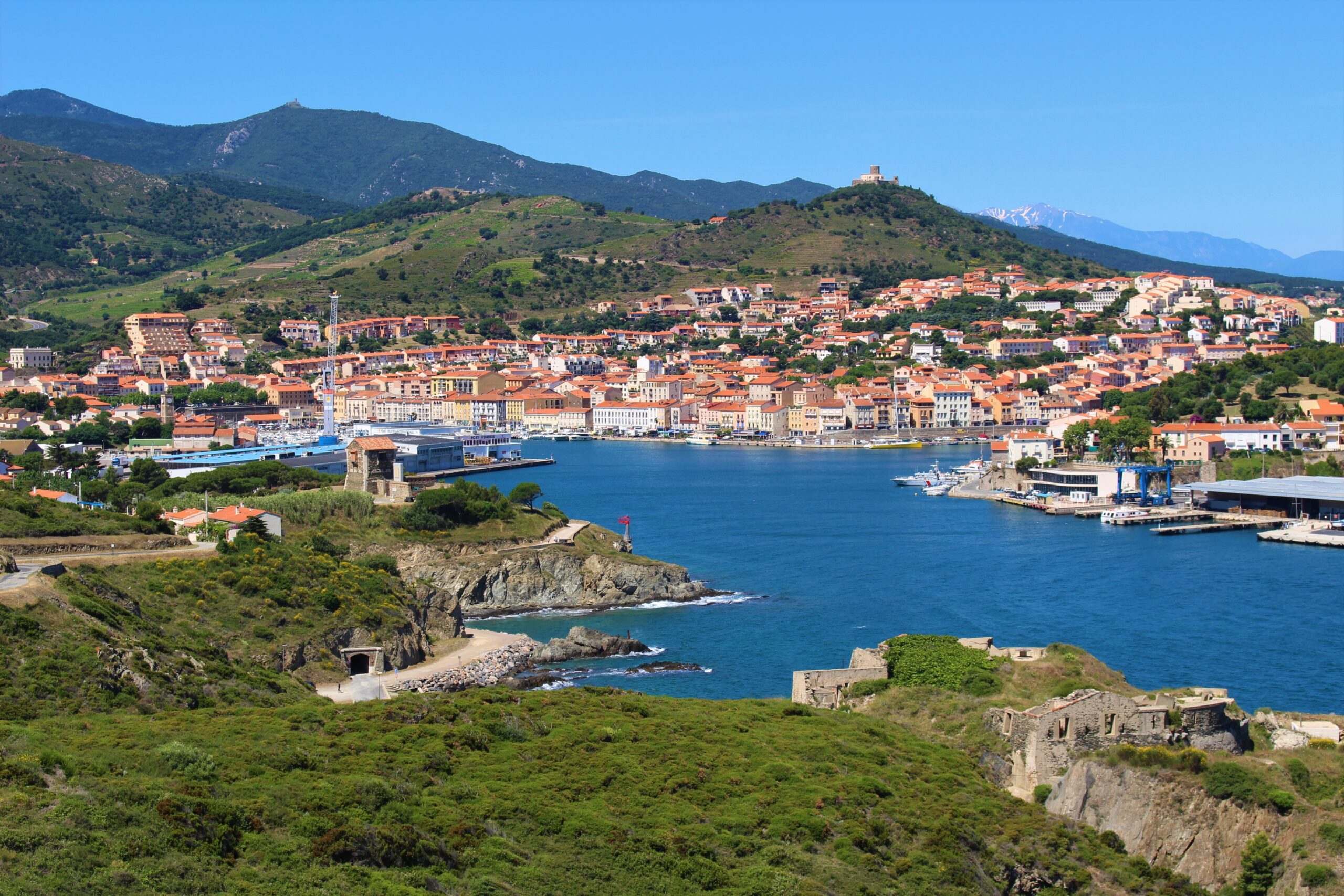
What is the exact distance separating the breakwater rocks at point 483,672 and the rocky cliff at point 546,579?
472 centimetres

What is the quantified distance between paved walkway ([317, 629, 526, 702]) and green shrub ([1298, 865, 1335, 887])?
1013 centimetres

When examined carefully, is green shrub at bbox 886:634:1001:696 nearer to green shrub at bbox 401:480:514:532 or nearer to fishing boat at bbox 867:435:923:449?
green shrub at bbox 401:480:514:532

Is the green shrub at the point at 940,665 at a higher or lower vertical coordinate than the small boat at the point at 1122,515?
higher

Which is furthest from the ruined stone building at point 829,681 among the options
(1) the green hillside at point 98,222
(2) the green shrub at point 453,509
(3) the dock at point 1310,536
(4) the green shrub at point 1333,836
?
(1) the green hillside at point 98,222

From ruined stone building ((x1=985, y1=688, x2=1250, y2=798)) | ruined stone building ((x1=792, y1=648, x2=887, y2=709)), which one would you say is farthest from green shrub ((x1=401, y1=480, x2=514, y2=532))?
ruined stone building ((x1=985, y1=688, x2=1250, y2=798))

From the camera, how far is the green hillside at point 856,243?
114 metres

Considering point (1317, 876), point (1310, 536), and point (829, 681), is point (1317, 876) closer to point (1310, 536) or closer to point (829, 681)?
point (829, 681)

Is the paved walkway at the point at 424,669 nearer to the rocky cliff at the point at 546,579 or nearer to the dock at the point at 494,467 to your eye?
the rocky cliff at the point at 546,579

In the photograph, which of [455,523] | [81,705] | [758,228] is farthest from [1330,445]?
[758,228]

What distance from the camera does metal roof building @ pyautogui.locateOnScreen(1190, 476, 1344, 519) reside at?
43.4 metres

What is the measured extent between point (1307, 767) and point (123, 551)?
54.2 ft

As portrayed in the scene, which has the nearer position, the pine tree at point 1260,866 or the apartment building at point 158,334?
the pine tree at point 1260,866

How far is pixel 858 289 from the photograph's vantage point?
352 ft

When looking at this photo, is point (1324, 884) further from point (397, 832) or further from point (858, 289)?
point (858, 289)
